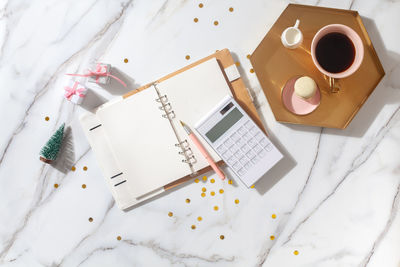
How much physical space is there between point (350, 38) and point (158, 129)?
1.47 ft

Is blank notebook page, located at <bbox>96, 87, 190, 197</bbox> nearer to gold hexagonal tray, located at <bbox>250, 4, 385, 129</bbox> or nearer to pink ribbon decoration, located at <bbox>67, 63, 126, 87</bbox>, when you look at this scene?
pink ribbon decoration, located at <bbox>67, 63, 126, 87</bbox>

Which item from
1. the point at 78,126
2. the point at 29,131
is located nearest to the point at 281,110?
the point at 78,126

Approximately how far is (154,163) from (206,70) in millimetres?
242

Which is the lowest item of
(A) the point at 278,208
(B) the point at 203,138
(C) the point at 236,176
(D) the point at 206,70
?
(A) the point at 278,208

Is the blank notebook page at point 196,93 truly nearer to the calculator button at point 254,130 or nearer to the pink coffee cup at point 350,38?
the calculator button at point 254,130

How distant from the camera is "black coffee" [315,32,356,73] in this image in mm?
652

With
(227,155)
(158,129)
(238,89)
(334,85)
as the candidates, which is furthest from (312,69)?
(158,129)

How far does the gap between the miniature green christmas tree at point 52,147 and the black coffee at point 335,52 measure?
23.5 inches

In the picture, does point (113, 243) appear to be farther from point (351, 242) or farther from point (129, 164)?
point (351, 242)

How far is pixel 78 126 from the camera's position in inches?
29.9

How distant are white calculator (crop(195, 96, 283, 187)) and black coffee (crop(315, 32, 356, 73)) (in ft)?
0.64

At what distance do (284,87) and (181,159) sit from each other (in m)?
0.28

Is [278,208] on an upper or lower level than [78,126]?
lower

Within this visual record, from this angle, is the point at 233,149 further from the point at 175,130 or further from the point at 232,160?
the point at 175,130
